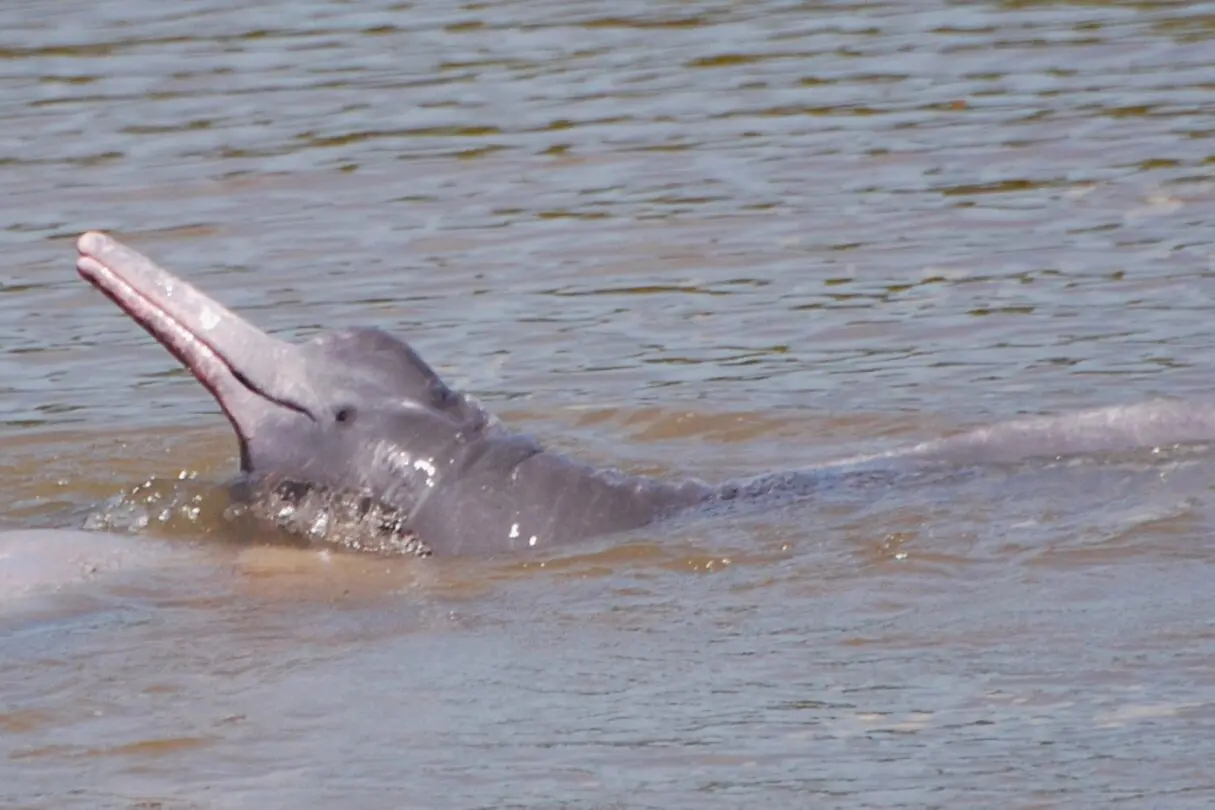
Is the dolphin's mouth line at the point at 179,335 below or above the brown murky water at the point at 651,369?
above

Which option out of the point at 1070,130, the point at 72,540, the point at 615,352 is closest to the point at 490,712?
the point at 72,540

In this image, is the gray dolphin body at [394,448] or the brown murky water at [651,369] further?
the gray dolphin body at [394,448]

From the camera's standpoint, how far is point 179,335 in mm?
7633

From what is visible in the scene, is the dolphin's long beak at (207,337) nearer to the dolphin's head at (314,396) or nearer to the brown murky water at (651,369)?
the dolphin's head at (314,396)

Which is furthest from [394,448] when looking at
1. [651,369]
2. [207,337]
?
[651,369]

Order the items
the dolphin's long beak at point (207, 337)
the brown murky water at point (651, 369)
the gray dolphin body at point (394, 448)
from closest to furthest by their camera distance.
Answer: the brown murky water at point (651, 369) < the gray dolphin body at point (394, 448) < the dolphin's long beak at point (207, 337)

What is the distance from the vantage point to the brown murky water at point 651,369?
565cm

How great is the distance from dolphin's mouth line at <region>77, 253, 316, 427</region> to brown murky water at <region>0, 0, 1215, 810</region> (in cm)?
49

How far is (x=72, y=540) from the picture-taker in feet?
24.4

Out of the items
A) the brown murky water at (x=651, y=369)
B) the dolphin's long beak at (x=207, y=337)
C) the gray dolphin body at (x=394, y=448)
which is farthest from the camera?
the dolphin's long beak at (x=207, y=337)

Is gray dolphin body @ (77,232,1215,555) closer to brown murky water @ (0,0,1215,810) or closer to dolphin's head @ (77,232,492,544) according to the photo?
dolphin's head @ (77,232,492,544)

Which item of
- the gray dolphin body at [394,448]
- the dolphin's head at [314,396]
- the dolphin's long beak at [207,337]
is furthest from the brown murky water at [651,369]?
the dolphin's long beak at [207,337]

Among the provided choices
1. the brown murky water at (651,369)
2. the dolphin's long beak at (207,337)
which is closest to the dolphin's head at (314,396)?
the dolphin's long beak at (207,337)

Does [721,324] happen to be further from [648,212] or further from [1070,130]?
Answer: [1070,130]
